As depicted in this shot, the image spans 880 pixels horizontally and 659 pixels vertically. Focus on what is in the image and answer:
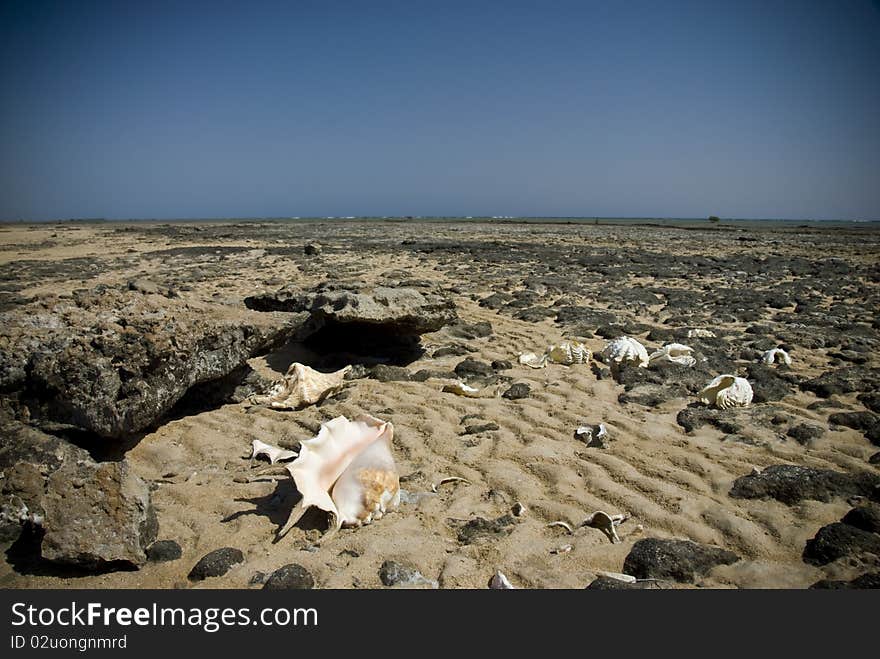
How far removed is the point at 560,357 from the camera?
606 centimetres

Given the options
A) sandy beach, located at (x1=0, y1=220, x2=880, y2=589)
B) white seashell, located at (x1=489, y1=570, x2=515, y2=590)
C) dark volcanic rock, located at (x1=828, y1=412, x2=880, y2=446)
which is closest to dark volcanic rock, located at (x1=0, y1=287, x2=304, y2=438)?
sandy beach, located at (x1=0, y1=220, x2=880, y2=589)

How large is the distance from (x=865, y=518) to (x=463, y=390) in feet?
10.4

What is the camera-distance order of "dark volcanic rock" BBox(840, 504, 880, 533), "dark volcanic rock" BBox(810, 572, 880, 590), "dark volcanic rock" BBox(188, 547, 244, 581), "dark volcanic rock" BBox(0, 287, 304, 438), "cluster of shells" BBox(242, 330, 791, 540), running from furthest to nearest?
1. "dark volcanic rock" BBox(0, 287, 304, 438)
2. "cluster of shells" BBox(242, 330, 791, 540)
3. "dark volcanic rock" BBox(840, 504, 880, 533)
4. "dark volcanic rock" BBox(188, 547, 244, 581)
5. "dark volcanic rock" BBox(810, 572, 880, 590)

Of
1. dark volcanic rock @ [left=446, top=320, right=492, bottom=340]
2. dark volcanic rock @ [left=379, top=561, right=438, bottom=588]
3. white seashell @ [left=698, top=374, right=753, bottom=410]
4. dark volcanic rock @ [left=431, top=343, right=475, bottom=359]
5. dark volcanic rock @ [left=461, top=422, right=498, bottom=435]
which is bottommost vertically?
dark volcanic rock @ [left=379, top=561, right=438, bottom=588]

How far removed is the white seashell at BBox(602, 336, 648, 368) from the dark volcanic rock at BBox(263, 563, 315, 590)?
4496 mm

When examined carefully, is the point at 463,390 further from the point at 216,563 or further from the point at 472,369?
the point at 216,563

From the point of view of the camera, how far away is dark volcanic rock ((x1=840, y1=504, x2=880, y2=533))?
112 inches

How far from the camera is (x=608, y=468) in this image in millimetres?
3602

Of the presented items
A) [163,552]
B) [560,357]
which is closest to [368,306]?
[560,357]

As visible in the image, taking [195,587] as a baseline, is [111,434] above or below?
above

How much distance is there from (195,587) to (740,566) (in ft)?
9.44

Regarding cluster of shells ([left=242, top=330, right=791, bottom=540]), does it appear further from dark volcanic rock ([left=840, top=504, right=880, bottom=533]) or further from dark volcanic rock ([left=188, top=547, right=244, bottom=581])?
dark volcanic rock ([left=840, top=504, right=880, bottom=533])
